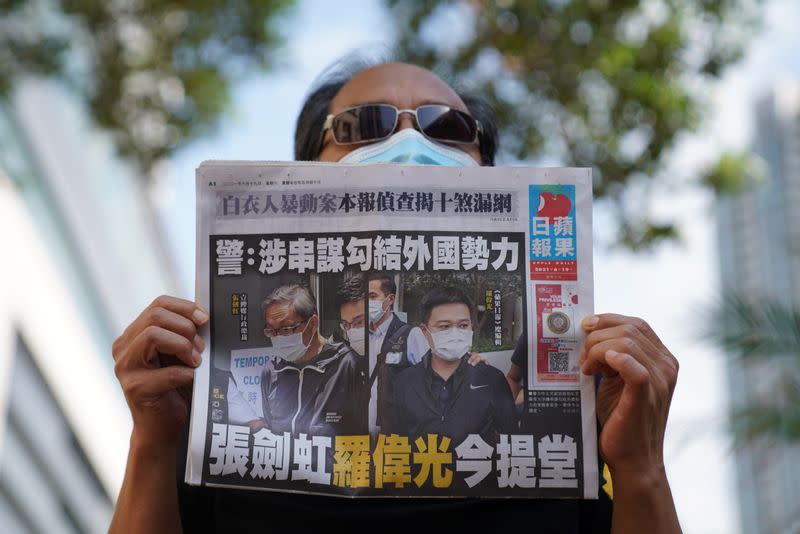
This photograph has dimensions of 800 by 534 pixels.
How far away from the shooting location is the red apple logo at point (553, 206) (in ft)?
4.81

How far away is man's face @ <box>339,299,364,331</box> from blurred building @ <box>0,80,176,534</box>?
8.96 m

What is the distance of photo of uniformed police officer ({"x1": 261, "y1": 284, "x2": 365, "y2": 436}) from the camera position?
1.42 metres

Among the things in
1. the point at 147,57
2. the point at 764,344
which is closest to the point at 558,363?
the point at 764,344

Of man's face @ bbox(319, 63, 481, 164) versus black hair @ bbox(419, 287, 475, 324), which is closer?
black hair @ bbox(419, 287, 475, 324)

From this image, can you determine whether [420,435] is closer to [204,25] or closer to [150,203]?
[204,25]

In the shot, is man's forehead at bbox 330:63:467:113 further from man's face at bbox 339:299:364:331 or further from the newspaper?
man's face at bbox 339:299:364:331

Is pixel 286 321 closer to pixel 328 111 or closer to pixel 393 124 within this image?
pixel 393 124

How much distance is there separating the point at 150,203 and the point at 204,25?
13.1 meters

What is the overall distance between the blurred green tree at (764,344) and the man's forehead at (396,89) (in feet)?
→ 8.65

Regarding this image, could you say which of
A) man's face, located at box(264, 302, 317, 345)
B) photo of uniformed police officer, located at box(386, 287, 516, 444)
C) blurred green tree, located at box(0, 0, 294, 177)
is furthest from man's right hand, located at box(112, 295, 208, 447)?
blurred green tree, located at box(0, 0, 294, 177)

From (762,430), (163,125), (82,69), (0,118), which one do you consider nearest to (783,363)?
(762,430)

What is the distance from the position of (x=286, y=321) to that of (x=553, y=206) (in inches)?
18.7

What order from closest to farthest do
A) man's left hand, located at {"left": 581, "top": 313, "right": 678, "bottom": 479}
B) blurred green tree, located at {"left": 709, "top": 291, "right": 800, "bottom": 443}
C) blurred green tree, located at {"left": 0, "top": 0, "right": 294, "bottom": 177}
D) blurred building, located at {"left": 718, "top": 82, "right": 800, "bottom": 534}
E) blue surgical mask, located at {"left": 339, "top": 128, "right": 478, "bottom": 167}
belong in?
man's left hand, located at {"left": 581, "top": 313, "right": 678, "bottom": 479} < blue surgical mask, located at {"left": 339, "top": 128, "right": 478, "bottom": 167} < blurred green tree, located at {"left": 709, "top": 291, "right": 800, "bottom": 443} < blurred green tree, located at {"left": 0, "top": 0, "right": 294, "bottom": 177} < blurred building, located at {"left": 718, "top": 82, "right": 800, "bottom": 534}

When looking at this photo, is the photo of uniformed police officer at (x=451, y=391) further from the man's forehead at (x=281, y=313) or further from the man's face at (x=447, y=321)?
the man's forehead at (x=281, y=313)
